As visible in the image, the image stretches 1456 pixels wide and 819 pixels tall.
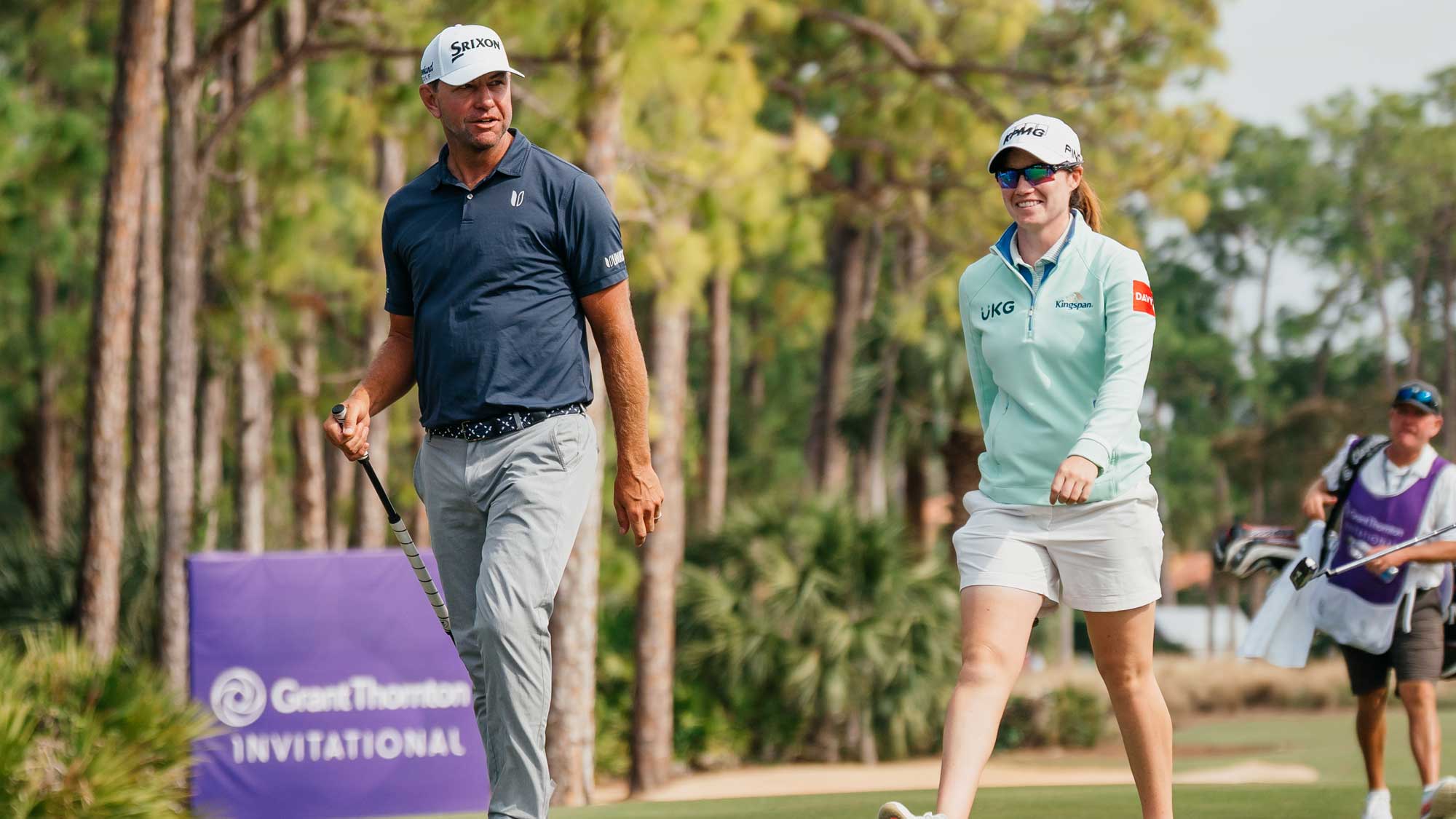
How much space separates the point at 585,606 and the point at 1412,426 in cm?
842

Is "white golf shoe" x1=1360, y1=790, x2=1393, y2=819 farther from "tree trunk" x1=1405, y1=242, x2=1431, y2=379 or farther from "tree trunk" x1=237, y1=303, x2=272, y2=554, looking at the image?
"tree trunk" x1=1405, y1=242, x2=1431, y2=379

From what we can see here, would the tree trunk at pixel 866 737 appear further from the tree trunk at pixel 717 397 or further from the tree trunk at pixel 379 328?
the tree trunk at pixel 717 397

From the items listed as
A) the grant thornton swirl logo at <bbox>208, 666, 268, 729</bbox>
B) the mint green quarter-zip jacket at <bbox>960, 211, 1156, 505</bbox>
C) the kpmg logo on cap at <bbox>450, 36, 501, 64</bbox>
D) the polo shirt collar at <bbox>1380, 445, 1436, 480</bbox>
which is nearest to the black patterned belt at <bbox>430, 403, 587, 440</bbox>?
the kpmg logo on cap at <bbox>450, 36, 501, 64</bbox>

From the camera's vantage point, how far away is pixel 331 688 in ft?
38.4

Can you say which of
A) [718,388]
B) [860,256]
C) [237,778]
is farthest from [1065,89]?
[237,778]

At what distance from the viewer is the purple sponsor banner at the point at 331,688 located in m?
11.5

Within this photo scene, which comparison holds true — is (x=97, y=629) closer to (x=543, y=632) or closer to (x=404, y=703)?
(x=404, y=703)

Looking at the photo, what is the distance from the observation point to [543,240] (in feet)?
16.0

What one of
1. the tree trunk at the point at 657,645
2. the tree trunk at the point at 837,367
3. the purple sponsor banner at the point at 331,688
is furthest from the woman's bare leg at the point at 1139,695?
the tree trunk at the point at 837,367

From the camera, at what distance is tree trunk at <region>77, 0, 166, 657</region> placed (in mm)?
14773

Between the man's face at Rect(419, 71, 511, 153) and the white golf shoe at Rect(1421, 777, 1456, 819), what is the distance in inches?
157

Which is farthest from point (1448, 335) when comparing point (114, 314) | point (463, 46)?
point (463, 46)

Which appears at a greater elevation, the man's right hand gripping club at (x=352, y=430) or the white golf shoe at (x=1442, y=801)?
the man's right hand gripping club at (x=352, y=430)

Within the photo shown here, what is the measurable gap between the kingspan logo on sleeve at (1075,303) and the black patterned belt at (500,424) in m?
1.28
